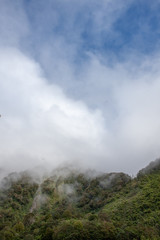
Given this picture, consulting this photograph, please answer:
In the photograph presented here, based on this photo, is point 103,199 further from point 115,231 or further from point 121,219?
point 115,231

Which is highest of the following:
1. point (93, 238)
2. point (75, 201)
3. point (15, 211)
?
point (15, 211)

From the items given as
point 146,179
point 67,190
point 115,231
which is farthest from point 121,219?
point 67,190

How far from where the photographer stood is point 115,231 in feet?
208

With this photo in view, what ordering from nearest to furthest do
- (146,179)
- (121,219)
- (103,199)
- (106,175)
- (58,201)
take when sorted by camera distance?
1. (121,219)
2. (146,179)
3. (103,199)
4. (58,201)
5. (106,175)

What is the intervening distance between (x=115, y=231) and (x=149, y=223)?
55.1 ft

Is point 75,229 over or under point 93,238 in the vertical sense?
over

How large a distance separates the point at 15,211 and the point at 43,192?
38.0 m

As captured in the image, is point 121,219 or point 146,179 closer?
point 121,219

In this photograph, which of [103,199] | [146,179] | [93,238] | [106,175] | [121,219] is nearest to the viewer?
Result: [93,238]

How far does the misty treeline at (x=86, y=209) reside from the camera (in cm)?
6341

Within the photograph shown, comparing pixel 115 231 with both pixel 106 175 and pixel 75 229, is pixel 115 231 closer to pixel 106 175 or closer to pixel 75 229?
pixel 75 229

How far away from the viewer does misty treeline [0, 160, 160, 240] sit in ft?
208

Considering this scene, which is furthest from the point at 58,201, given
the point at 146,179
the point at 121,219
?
the point at 121,219

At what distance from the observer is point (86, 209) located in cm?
14688
